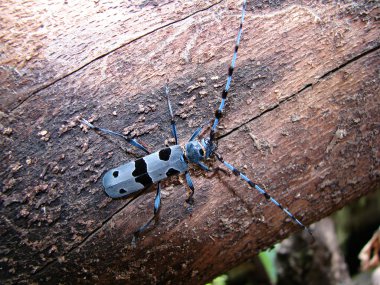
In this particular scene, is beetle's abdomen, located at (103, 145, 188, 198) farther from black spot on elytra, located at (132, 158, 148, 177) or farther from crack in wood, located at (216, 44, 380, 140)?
crack in wood, located at (216, 44, 380, 140)

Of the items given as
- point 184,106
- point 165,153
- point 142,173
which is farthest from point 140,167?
point 184,106

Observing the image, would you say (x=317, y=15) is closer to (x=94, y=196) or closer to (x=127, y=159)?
(x=127, y=159)

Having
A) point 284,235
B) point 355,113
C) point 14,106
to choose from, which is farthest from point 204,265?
point 14,106

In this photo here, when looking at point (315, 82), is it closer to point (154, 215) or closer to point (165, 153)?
point (165, 153)

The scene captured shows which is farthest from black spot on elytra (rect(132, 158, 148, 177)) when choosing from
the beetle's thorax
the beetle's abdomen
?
the beetle's thorax

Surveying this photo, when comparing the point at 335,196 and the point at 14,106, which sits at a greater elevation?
the point at 14,106


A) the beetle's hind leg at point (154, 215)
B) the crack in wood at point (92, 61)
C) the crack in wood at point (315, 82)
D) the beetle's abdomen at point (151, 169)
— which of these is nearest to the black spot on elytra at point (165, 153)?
the beetle's abdomen at point (151, 169)

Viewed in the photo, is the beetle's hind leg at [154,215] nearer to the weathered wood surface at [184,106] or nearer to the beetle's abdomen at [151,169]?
the weathered wood surface at [184,106]
